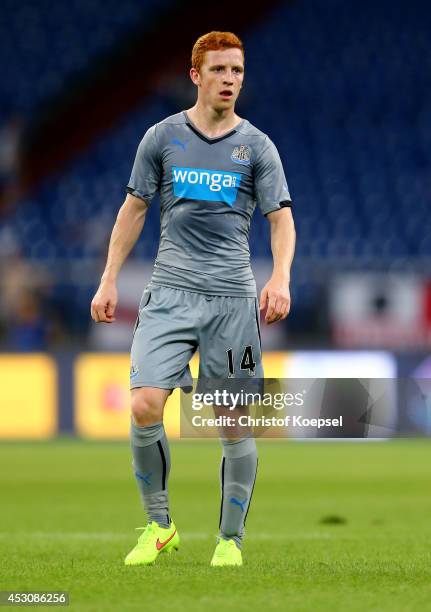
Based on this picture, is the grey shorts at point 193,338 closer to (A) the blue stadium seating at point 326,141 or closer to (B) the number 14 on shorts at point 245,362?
(B) the number 14 on shorts at point 245,362

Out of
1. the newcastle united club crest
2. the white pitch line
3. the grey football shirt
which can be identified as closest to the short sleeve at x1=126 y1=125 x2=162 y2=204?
the grey football shirt

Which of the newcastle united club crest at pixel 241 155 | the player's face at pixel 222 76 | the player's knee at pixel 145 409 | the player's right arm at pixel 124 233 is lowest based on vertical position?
the player's knee at pixel 145 409

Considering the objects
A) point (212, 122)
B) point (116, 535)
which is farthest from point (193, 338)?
point (116, 535)

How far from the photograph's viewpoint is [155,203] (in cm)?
1758

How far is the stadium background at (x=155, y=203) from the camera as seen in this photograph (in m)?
14.0

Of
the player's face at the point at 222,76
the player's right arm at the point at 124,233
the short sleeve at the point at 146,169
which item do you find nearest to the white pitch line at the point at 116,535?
the player's right arm at the point at 124,233

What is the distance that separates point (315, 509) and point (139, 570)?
334cm

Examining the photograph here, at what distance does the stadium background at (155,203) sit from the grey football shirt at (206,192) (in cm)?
877

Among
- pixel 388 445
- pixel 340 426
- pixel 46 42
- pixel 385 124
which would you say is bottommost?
pixel 388 445

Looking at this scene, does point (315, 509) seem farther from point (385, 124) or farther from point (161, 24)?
point (161, 24)

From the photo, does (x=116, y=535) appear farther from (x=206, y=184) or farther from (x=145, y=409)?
(x=206, y=184)

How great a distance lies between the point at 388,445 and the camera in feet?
44.5

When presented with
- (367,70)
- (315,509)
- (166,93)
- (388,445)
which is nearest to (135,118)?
(166,93)

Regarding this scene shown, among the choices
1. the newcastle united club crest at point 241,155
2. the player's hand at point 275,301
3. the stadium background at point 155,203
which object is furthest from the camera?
the stadium background at point 155,203
